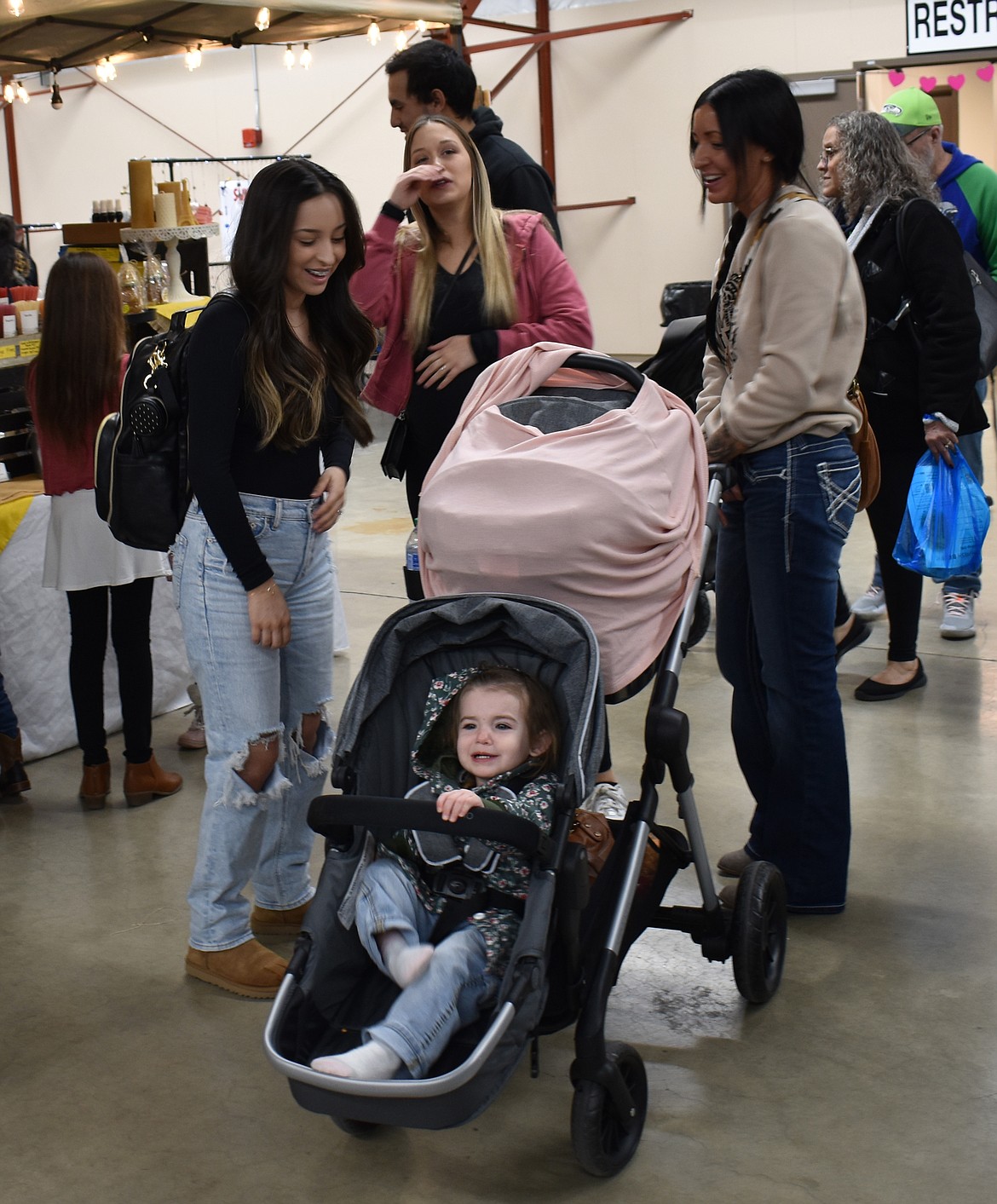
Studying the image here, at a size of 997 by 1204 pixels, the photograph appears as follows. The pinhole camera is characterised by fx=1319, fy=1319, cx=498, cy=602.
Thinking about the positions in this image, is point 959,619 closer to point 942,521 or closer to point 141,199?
point 942,521

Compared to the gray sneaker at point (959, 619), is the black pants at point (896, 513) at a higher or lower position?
higher

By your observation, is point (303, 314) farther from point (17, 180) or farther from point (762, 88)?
point (17, 180)

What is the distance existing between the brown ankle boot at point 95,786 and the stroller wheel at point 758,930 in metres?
1.92

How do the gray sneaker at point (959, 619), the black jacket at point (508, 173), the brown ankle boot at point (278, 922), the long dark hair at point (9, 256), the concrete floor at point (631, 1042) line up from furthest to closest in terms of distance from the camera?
1. the long dark hair at point (9, 256)
2. the gray sneaker at point (959, 619)
3. the black jacket at point (508, 173)
4. the brown ankle boot at point (278, 922)
5. the concrete floor at point (631, 1042)

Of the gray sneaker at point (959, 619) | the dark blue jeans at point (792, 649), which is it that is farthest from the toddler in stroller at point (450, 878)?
the gray sneaker at point (959, 619)

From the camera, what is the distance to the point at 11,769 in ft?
12.0

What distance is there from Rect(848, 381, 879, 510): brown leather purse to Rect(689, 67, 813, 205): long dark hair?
53cm

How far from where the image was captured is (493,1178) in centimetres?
208

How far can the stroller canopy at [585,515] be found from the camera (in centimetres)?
217

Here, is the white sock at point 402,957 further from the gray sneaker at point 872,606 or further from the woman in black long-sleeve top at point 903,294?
the gray sneaker at point 872,606

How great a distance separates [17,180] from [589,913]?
16879 millimetres

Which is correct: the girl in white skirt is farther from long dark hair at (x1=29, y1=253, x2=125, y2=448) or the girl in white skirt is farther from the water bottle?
the water bottle

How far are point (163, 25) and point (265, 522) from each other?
6.48 meters

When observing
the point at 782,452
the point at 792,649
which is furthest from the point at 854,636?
the point at 782,452
